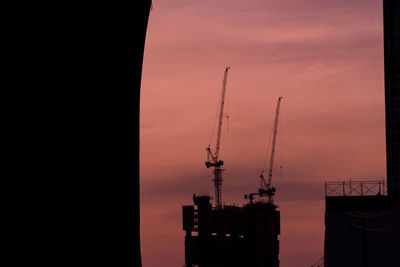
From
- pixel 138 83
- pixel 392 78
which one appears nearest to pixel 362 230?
pixel 392 78

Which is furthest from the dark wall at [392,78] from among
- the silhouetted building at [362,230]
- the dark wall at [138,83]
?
the dark wall at [138,83]

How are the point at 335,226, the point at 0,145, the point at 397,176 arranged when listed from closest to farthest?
1. the point at 0,145
2. the point at 335,226
3. the point at 397,176

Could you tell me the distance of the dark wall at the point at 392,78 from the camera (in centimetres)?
8038

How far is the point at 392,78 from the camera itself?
80.8m

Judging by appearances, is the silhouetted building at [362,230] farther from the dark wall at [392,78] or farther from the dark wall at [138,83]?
the dark wall at [138,83]

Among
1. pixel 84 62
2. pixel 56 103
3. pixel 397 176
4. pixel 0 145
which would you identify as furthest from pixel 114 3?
pixel 397 176

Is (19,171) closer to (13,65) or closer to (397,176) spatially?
(13,65)

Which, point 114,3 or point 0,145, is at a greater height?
point 114,3

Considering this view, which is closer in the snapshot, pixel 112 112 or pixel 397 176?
pixel 112 112

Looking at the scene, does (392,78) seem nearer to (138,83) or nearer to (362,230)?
(362,230)

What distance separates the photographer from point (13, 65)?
12797mm

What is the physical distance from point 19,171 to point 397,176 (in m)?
69.7

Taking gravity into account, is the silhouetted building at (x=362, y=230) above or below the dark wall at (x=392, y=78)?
below

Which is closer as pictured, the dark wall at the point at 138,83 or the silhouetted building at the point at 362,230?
the dark wall at the point at 138,83
